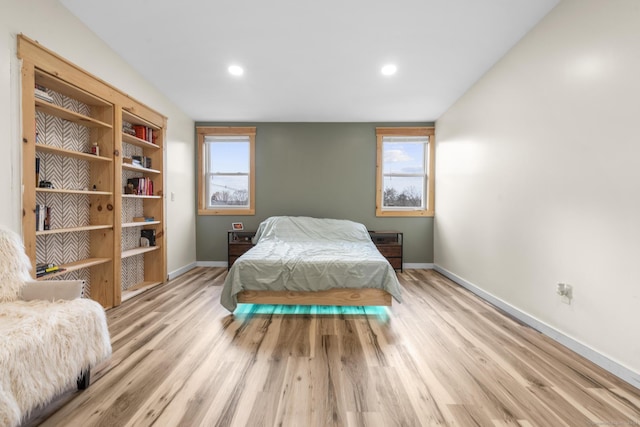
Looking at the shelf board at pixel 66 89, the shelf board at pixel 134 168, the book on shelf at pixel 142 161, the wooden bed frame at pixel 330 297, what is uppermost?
the shelf board at pixel 66 89

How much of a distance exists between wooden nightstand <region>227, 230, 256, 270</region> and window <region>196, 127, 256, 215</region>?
0.37 metres

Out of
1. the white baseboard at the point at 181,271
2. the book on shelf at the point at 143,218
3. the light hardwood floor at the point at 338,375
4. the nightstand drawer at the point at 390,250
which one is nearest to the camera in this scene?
the light hardwood floor at the point at 338,375

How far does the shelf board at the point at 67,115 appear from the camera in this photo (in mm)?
1982

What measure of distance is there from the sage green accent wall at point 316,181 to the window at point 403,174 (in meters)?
0.17

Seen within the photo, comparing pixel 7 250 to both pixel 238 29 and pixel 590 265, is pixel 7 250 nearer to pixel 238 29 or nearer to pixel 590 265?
pixel 238 29

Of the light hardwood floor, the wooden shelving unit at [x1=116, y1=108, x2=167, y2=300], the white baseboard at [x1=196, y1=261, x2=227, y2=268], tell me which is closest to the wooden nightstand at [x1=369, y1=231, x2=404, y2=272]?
the light hardwood floor

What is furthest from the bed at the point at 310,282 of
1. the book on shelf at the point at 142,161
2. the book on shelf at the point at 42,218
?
the book on shelf at the point at 142,161

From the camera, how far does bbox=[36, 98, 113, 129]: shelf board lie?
1.98 meters

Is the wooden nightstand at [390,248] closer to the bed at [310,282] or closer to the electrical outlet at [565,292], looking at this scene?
the bed at [310,282]

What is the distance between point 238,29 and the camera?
2254mm

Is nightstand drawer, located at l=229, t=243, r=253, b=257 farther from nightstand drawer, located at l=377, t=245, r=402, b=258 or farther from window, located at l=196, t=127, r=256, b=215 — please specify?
nightstand drawer, located at l=377, t=245, r=402, b=258

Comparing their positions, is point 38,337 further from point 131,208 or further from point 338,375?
point 131,208

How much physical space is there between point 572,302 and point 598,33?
1.89 meters

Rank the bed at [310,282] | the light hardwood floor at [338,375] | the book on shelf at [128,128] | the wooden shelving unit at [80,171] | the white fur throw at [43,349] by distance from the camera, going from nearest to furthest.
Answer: the white fur throw at [43,349], the light hardwood floor at [338,375], the wooden shelving unit at [80,171], the bed at [310,282], the book on shelf at [128,128]
